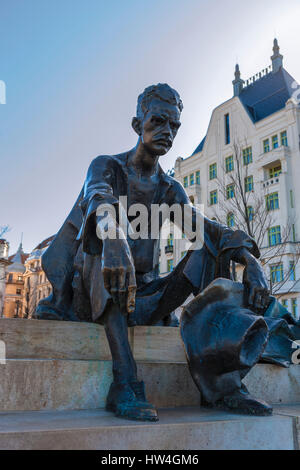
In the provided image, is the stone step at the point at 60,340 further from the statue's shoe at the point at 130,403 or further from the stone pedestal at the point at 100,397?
the statue's shoe at the point at 130,403

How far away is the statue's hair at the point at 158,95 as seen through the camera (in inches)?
107

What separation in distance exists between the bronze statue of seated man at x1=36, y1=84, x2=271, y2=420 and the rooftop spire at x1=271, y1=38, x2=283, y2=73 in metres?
38.0

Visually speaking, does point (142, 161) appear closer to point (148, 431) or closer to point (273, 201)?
point (148, 431)

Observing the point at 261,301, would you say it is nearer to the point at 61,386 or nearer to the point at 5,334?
the point at 61,386

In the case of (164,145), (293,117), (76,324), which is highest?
(293,117)

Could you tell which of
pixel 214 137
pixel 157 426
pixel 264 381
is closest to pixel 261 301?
pixel 264 381

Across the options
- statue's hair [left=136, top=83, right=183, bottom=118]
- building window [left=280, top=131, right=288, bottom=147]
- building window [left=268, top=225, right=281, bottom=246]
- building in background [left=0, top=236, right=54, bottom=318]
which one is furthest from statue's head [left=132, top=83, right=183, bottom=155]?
building in background [left=0, top=236, right=54, bottom=318]

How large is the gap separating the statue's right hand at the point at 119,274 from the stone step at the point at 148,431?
0.54 m

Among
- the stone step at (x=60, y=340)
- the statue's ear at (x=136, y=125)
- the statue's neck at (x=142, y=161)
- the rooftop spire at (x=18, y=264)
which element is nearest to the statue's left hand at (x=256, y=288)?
the stone step at (x=60, y=340)

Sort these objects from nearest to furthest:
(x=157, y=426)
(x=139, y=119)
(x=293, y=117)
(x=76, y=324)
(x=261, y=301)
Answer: (x=157, y=426) < (x=261, y=301) < (x=76, y=324) < (x=139, y=119) < (x=293, y=117)

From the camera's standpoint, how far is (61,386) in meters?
2.12

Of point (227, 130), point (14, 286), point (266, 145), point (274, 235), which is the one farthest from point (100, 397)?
point (14, 286)
